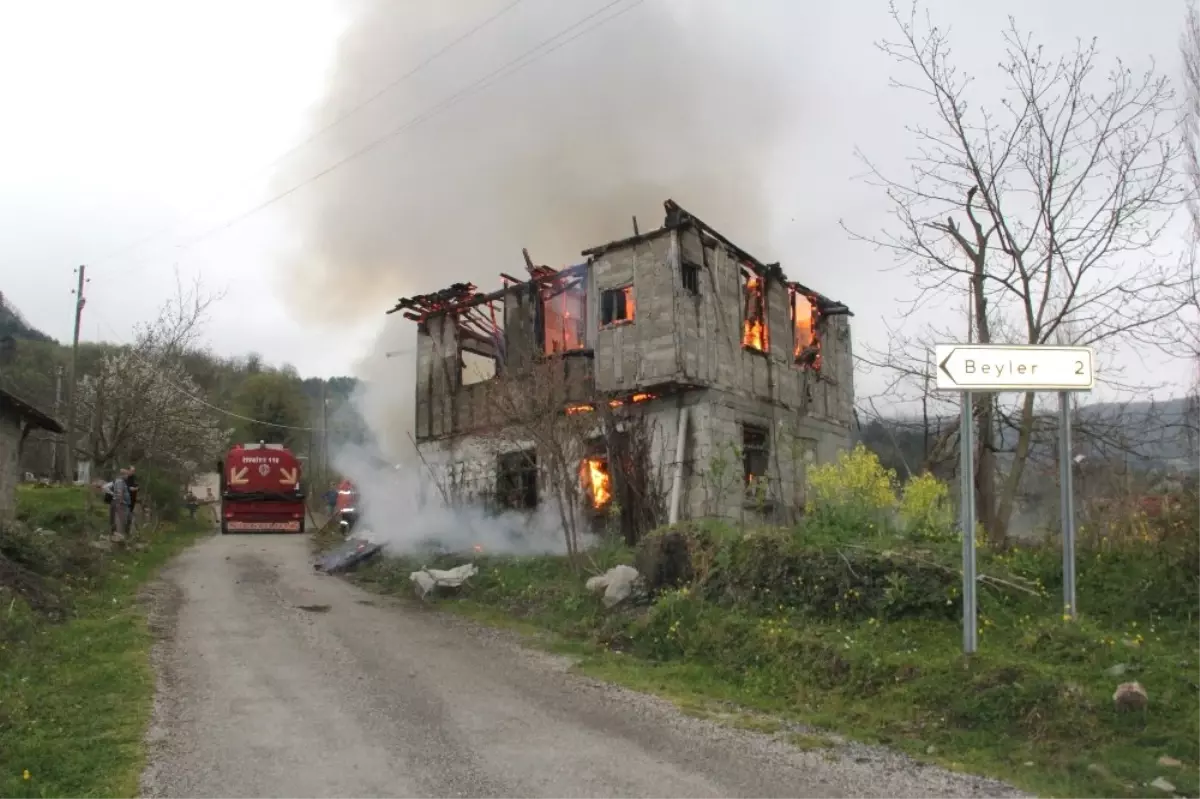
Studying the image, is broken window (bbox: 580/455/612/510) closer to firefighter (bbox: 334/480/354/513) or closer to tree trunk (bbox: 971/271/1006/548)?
tree trunk (bbox: 971/271/1006/548)

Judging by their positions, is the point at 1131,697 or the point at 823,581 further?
the point at 823,581

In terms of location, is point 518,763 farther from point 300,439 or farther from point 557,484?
point 300,439

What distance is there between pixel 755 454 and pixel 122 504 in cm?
1497

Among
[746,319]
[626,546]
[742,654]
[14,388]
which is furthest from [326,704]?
[14,388]

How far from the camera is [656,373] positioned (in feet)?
54.6

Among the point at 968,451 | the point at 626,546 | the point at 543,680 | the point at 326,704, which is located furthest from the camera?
the point at 626,546

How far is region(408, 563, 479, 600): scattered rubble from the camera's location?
43.8ft

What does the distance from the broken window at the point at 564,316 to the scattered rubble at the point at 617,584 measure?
9729 mm

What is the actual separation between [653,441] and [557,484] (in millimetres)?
4680

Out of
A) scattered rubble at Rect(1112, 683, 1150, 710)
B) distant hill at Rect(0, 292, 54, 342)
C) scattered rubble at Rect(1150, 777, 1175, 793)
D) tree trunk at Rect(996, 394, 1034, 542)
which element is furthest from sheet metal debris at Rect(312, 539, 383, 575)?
distant hill at Rect(0, 292, 54, 342)

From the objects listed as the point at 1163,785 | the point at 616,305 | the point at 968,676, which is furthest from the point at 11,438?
the point at 1163,785

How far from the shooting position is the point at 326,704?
7219 millimetres

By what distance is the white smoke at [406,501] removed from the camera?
17.4m

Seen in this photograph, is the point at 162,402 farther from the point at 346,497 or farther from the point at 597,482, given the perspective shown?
the point at 597,482
